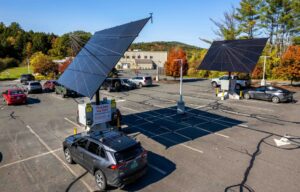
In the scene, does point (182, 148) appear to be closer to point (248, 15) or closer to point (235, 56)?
point (235, 56)

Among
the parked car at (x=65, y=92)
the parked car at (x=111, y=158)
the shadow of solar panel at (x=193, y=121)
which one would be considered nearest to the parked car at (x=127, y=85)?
the parked car at (x=65, y=92)

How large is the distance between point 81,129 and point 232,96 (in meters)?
17.7

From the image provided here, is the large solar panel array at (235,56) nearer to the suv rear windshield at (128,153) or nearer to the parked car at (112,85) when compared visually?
the parked car at (112,85)

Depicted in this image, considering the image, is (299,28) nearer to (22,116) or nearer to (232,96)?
(232,96)

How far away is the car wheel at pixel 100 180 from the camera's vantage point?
8.68 metres

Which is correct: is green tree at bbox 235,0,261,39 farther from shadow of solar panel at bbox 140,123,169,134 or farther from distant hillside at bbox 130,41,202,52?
distant hillside at bbox 130,41,202,52

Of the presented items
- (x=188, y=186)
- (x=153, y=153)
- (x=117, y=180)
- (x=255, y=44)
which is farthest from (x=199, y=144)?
(x=255, y=44)

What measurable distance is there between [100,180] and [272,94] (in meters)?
21.4

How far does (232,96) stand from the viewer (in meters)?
26.8

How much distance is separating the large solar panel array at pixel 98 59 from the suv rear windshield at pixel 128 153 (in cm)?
363

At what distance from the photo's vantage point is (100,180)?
887cm

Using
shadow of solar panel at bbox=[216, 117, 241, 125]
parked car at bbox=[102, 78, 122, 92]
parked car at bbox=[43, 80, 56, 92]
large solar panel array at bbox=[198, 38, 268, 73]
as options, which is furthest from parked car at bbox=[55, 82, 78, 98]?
shadow of solar panel at bbox=[216, 117, 241, 125]

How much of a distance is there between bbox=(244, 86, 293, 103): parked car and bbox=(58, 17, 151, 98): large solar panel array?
17273 mm

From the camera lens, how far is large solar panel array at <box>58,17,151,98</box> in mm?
11789
